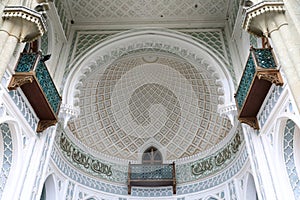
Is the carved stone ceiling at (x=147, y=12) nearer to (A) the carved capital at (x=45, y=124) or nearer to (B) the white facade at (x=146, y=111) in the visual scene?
(B) the white facade at (x=146, y=111)

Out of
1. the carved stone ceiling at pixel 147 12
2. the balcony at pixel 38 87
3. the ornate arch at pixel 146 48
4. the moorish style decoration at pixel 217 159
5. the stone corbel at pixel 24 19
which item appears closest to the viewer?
the stone corbel at pixel 24 19

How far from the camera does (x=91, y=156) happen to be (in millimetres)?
8938

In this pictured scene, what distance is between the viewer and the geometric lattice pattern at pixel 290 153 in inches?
201

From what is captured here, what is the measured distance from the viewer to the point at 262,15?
466 centimetres

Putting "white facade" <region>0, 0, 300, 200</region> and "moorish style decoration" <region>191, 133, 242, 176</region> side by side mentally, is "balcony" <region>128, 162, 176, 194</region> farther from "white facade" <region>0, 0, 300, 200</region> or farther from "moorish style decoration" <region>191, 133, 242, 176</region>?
"moorish style decoration" <region>191, 133, 242, 176</region>

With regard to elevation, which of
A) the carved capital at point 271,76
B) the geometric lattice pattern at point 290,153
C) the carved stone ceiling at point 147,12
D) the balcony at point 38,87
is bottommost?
the geometric lattice pattern at point 290,153

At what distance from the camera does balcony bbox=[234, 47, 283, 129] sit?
5.16 m

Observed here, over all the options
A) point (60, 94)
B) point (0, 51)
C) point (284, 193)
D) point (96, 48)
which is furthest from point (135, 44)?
point (284, 193)

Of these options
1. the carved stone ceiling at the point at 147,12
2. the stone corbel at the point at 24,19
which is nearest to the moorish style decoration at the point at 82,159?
the carved stone ceiling at the point at 147,12

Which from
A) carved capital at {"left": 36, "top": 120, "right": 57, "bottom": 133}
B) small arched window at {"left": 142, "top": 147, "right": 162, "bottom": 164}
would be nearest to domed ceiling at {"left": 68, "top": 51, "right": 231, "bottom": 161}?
small arched window at {"left": 142, "top": 147, "right": 162, "bottom": 164}

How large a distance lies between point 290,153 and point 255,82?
1.36m

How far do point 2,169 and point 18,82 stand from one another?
1.55 metres

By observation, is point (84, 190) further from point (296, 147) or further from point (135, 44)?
point (296, 147)

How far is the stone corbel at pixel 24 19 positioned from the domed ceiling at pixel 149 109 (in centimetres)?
403
